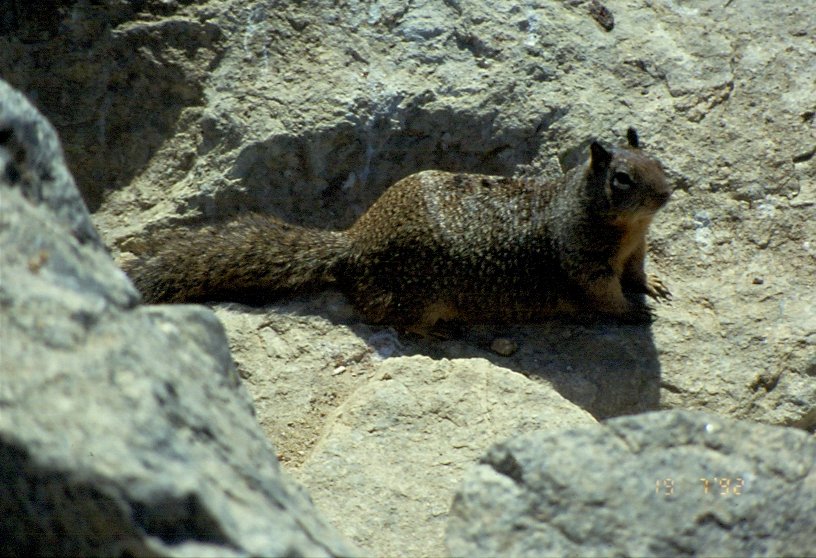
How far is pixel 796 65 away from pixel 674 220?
1.39m

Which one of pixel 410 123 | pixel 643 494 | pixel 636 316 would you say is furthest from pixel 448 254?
pixel 643 494

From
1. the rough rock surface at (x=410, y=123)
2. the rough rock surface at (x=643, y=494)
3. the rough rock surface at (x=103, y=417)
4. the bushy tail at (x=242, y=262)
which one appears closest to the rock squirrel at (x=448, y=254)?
the bushy tail at (x=242, y=262)

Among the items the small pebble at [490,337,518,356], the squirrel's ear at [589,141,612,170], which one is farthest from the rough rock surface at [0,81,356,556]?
the squirrel's ear at [589,141,612,170]

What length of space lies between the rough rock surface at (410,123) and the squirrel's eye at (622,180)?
743mm

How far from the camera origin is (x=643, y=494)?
3.45m

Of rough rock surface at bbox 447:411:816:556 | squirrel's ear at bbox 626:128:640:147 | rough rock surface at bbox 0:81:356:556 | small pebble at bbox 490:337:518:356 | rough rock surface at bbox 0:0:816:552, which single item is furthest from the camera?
rough rock surface at bbox 0:0:816:552

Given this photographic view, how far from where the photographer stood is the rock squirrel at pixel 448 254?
5852 mm

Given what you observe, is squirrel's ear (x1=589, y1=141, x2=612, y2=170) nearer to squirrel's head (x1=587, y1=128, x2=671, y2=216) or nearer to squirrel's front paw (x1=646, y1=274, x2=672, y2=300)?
squirrel's head (x1=587, y1=128, x2=671, y2=216)

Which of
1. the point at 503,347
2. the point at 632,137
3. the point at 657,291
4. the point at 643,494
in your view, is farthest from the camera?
the point at 657,291

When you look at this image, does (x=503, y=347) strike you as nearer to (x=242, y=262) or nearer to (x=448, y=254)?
(x=448, y=254)

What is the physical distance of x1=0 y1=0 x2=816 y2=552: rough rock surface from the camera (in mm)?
6035

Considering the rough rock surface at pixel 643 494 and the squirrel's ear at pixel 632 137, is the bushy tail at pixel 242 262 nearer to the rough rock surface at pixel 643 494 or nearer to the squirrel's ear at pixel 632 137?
the squirrel's ear at pixel 632 137

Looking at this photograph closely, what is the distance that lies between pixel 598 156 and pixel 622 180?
0.18m

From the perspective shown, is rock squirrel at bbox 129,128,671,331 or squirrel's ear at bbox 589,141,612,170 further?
rock squirrel at bbox 129,128,671,331
